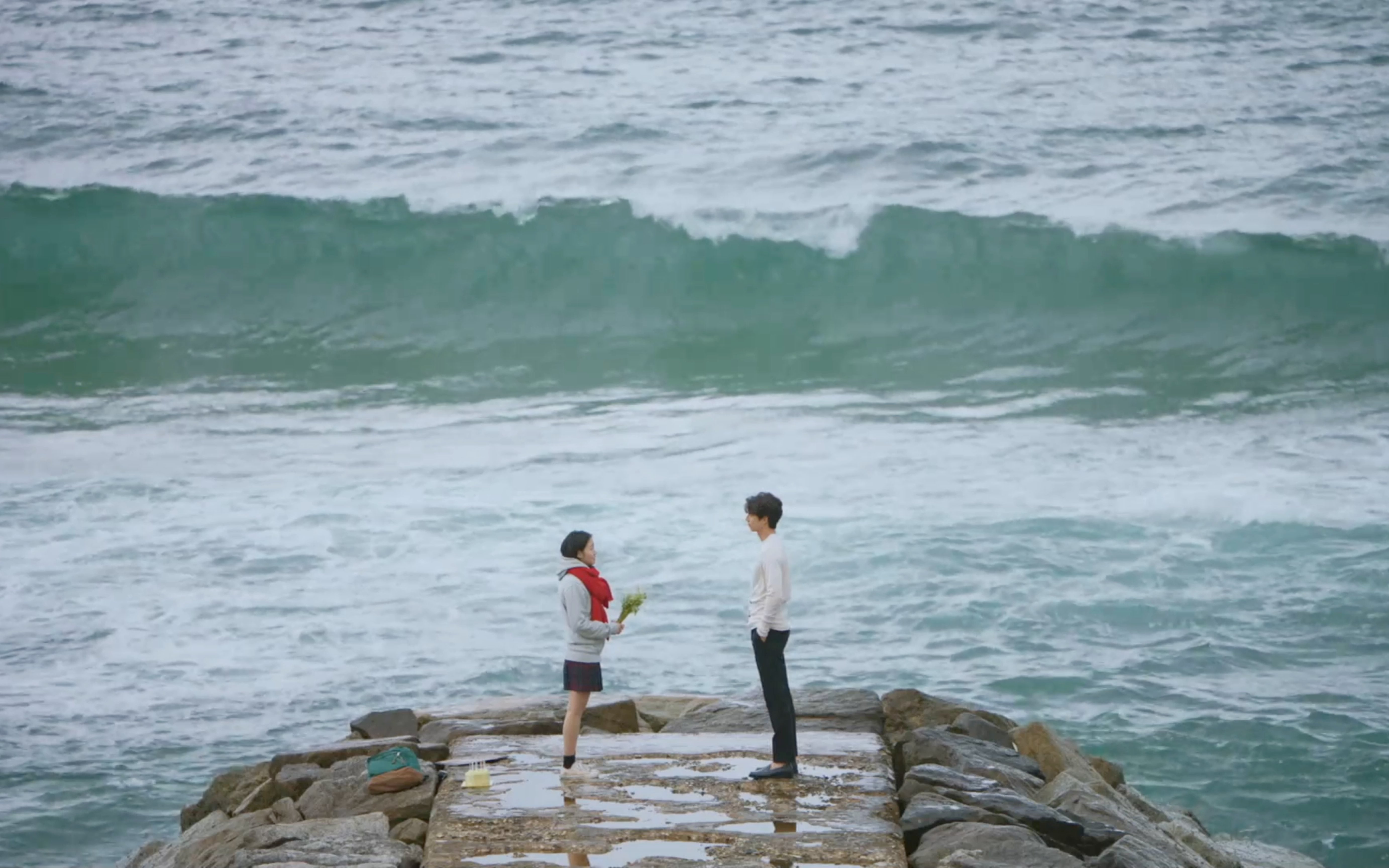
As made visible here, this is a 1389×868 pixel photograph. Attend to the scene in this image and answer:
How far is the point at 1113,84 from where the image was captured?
2650cm

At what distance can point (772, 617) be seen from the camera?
738 cm

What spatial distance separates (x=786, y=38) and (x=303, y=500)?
50.9 ft

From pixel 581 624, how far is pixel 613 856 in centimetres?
126

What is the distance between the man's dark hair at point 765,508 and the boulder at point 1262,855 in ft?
10.6

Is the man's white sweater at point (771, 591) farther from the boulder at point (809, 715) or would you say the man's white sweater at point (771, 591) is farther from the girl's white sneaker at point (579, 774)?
the boulder at point (809, 715)

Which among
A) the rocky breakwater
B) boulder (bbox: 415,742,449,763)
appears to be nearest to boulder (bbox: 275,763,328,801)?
the rocky breakwater

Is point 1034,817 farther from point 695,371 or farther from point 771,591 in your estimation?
point 695,371

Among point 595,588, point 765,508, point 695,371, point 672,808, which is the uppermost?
point 765,508

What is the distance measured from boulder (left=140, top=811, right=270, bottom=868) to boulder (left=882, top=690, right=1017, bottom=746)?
3311 mm

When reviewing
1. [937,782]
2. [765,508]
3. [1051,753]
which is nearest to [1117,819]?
[937,782]

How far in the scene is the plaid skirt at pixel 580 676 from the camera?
766cm

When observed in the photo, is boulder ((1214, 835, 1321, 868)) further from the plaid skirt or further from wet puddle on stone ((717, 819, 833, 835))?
the plaid skirt

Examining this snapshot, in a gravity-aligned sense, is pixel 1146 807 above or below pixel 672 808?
below

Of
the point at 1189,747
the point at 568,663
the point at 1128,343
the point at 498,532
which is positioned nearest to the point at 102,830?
the point at 568,663
